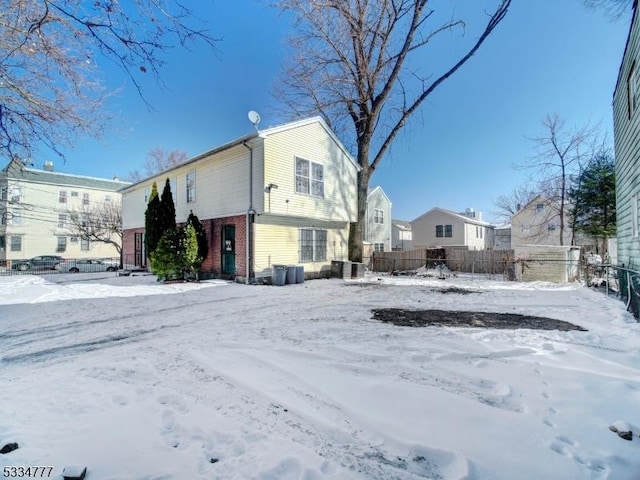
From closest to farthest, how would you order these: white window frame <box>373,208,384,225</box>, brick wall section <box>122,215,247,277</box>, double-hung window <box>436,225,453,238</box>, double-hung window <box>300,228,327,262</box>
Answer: brick wall section <box>122,215,247,277</box>, double-hung window <box>300,228,327,262</box>, white window frame <box>373,208,384,225</box>, double-hung window <box>436,225,453,238</box>

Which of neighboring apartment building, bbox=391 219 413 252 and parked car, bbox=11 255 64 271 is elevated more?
neighboring apartment building, bbox=391 219 413 252

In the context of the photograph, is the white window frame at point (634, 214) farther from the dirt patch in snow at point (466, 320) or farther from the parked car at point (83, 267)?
the parked car at point (83, 267)

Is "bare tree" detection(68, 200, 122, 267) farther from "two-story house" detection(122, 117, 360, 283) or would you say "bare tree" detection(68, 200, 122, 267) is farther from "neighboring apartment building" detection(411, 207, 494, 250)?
"neighboring apartment building" detection(411, 207, 494, 250)

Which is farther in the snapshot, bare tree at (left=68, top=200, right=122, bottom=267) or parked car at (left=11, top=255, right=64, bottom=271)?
bare tree at (left=68, top=200, right=122, bottom=267)

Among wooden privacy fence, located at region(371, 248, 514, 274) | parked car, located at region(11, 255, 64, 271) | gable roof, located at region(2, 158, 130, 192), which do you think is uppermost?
gable roof, located at region(2, 158, 130, 192)

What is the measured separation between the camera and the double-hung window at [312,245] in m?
14.2

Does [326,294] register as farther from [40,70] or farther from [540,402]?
[40,70]

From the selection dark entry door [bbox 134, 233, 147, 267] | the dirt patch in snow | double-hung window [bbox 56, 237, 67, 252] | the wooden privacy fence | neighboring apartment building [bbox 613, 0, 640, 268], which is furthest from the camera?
double-hung window [bbox 56, 237, 67, 252]

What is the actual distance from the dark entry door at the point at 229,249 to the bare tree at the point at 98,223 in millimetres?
20468

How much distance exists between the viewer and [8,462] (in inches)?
78.3

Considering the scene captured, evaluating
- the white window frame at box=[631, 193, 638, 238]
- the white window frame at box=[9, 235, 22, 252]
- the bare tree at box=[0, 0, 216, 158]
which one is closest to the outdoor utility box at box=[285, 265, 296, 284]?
the bare tree at box=[0, 0, 216, 158]

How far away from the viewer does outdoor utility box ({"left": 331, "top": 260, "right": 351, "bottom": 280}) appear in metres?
14.7

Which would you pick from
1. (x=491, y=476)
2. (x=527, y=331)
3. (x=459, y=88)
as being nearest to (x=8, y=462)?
(x=491, y=476)

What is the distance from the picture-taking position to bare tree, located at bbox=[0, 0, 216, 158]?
3322mm
